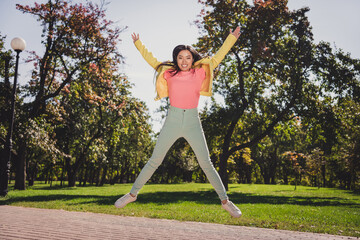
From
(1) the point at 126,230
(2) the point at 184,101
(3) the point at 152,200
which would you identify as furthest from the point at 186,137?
(3) the point at 152,200

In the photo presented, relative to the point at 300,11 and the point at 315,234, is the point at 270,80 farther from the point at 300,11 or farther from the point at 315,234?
the point at 315,234

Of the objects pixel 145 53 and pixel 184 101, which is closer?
pixel 184 101

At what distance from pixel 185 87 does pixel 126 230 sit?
11.2 feet

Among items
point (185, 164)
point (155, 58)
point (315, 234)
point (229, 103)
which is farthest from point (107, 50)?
point (185, 164)

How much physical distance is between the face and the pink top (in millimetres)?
76

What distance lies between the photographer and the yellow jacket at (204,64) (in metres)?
3.88

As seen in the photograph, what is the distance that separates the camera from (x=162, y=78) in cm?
396

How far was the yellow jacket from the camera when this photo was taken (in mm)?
3881

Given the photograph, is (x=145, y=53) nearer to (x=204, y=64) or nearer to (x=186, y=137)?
(x=204, y=64)

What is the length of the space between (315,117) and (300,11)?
6.81m

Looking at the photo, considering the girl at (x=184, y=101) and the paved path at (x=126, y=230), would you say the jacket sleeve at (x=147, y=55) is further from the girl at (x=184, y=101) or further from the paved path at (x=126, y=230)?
the paved path at (x=126, y=230)

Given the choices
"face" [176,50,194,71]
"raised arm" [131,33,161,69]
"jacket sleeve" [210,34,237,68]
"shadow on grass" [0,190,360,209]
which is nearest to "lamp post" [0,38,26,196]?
"shadow on grass" [0,190,360,209]

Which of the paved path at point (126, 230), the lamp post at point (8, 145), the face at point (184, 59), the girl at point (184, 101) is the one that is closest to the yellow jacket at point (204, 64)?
the girl at point (184, 101)

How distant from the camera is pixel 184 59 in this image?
3889 millimetres
